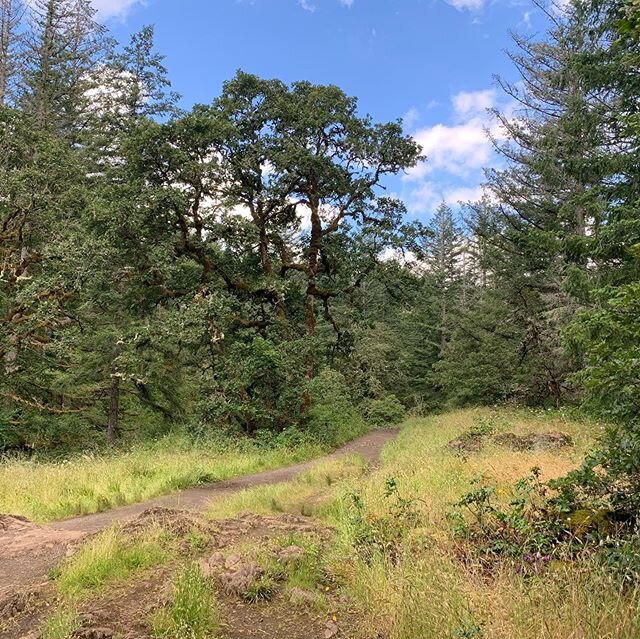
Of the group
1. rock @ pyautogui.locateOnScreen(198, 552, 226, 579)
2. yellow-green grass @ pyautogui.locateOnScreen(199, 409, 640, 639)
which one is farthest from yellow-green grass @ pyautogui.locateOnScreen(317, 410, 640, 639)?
rock @ pyautogui.locateOnScreen(198, 552, 226, 579)

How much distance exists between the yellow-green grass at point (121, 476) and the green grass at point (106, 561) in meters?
3.33

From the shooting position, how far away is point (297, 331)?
63.5 feet

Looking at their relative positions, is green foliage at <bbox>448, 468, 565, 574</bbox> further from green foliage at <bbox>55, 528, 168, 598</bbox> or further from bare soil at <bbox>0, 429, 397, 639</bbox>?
green foliage at <bbox>55, 528, 168, 598</bbox>

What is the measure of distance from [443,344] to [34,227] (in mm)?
31172

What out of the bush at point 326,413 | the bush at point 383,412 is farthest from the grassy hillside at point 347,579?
the bush at point 383,412

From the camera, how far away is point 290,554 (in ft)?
16.7

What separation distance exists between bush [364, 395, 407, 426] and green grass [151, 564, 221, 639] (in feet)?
92.7

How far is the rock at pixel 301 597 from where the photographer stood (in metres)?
4.29

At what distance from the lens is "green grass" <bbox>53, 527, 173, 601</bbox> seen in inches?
180

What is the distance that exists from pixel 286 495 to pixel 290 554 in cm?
395

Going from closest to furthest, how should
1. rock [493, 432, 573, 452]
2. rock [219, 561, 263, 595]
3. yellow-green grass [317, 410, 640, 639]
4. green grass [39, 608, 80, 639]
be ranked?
yellow-green grass [317, 410, 640, 639] → green grass [39, 608, 80, 639] → rock [219, 561, 263, 595] → rock [493, 432, 573, 452]

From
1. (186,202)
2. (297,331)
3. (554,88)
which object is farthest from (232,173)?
(554,88)

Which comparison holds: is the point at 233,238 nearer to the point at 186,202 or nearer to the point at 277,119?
the point at 186,202

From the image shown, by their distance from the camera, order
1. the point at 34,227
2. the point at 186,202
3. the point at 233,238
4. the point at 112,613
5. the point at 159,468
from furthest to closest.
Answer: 1. the point at 233,238
2. the point at 34,227
3. the point at 186,202
4. the point at 159,468
5. the point at 112,613
